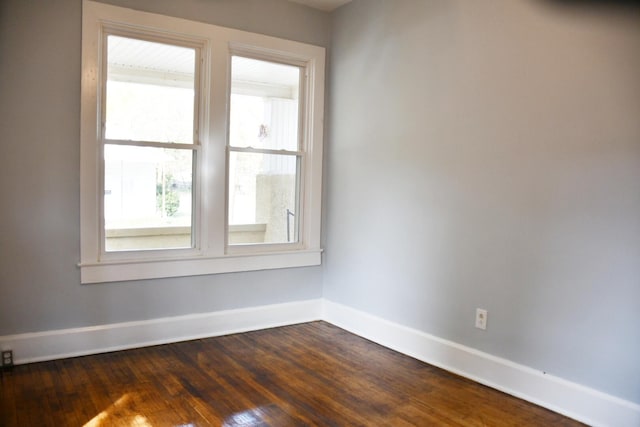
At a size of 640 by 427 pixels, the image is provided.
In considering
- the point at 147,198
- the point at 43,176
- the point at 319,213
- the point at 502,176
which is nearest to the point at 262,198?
the point at 319,213

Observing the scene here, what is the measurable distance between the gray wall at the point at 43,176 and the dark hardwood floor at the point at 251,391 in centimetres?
35

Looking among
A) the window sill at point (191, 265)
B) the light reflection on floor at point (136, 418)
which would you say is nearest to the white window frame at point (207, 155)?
the window sill at point (191, 265)

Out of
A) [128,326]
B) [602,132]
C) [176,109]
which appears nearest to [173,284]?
[128,326]

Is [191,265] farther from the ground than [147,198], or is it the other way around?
[147,198]

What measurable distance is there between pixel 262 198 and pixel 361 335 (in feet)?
4.54

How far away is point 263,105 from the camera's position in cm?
404

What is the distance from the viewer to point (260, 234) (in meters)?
4.08

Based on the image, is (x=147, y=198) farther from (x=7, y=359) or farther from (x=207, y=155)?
(x=7, y=359)

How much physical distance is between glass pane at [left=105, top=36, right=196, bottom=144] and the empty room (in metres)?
0.02

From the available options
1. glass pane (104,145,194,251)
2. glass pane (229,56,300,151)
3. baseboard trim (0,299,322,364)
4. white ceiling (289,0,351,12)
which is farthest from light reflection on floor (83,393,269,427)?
white ceiling (289,0,351,12)

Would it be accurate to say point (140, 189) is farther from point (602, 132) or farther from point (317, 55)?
point (602, 132)

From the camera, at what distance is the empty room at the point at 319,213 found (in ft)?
8.18

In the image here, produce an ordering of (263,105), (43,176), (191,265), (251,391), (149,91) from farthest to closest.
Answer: (263,105)
(191,265)
(149,91)
(43,176)
(251,391)

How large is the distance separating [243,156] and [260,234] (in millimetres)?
665
